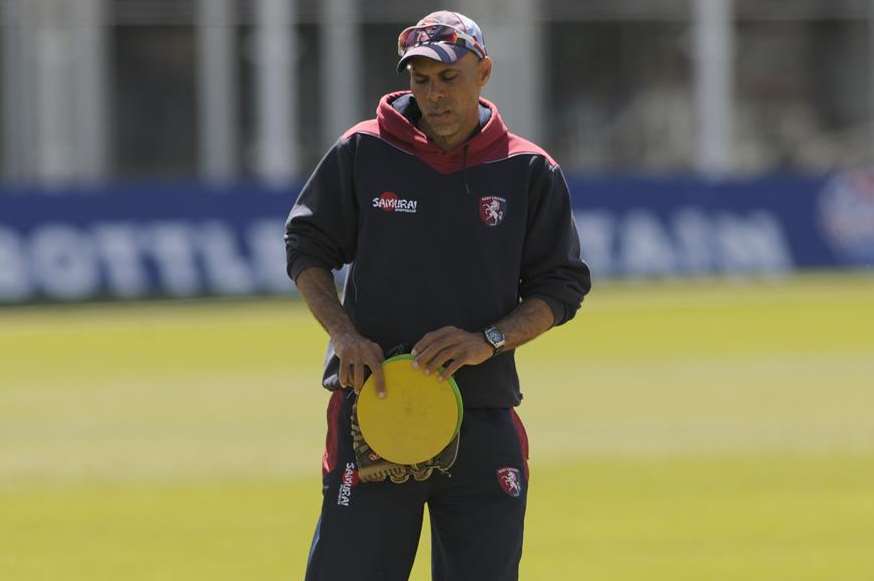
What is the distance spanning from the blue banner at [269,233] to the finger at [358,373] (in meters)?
19.2

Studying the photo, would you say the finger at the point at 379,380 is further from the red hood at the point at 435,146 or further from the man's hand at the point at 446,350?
the red hood at the point at 435,146

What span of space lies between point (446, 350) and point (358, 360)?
0.26 meters

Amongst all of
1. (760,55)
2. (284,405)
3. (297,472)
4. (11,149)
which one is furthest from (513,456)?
(760,55)

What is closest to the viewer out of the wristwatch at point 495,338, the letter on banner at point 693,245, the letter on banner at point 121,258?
the wristwatch at point 495,338

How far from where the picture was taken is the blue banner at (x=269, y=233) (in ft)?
80.7

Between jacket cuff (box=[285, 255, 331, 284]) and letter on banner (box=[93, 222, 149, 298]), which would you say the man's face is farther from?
letter on banner (box=[93, 222, 149, 298])

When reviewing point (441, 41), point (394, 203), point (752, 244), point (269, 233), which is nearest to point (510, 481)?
point (394, 203)

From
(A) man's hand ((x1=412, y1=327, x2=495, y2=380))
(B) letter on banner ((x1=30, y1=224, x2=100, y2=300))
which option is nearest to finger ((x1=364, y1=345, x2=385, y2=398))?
(A) man's hand ((x1=412, y1=327, x2=495, y2=380))

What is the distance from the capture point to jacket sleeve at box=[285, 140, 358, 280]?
5574 millimetres

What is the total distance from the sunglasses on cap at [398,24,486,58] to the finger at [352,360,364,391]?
0.91 metres

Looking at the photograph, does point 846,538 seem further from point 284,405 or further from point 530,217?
point 284,405

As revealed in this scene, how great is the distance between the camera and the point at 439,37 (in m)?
5.38

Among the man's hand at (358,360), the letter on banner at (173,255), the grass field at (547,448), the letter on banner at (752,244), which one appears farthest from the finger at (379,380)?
the letter on banner at (752,244)

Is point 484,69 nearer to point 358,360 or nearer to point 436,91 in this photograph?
point 436,91
